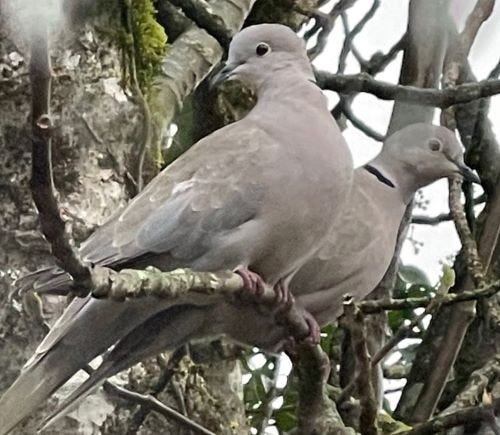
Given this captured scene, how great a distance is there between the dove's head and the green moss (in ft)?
0.66

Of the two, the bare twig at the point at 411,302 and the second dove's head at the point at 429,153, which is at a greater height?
the second dove's head at the point at 429,153

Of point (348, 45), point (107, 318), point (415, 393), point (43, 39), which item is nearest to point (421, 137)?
point (348, 45)

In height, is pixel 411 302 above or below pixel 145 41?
below

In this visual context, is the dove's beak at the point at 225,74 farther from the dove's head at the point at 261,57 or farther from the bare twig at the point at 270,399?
the bare twig at the point at 270,399

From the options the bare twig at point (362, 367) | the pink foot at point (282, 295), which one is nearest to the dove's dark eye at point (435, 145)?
the pink foot at point (282, 295)

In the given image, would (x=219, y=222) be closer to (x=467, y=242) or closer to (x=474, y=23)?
(x=467, y=242)

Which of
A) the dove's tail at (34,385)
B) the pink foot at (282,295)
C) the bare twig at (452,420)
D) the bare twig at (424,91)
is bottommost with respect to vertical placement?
the dove's tail at (34,385)

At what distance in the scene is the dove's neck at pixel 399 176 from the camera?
209cm

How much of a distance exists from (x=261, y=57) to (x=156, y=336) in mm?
492

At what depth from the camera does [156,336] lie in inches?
59.5

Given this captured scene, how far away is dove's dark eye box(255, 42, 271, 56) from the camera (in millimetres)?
1736

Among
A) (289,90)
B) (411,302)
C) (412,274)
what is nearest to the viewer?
(411,302)

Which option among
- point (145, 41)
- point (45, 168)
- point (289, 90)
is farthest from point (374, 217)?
point (45, 168)

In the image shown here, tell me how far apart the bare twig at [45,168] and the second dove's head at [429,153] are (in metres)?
1.31
